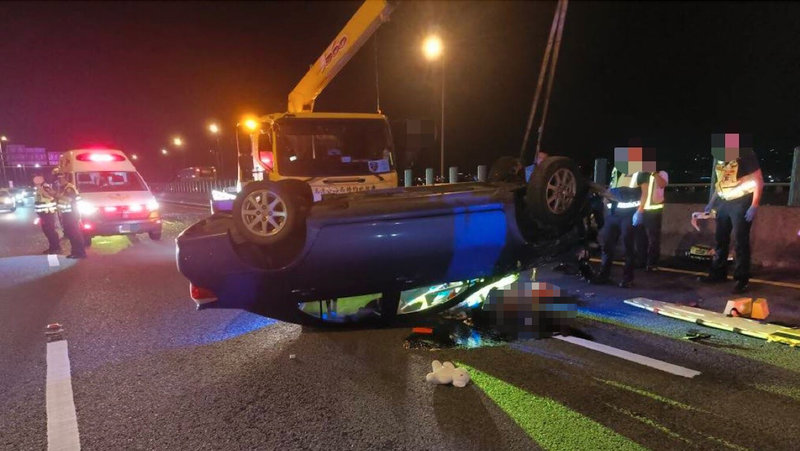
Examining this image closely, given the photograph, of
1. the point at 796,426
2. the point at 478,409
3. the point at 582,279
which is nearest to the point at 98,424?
the point at 478,409

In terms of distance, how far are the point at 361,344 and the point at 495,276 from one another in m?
1.38

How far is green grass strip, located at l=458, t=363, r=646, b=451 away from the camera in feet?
8.73

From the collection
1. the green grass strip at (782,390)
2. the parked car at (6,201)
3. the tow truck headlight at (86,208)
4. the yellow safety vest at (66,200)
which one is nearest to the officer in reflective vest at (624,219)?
the green grass strip at (782,390)

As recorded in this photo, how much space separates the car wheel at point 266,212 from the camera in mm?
3670

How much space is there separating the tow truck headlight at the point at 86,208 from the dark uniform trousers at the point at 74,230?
2.19ft

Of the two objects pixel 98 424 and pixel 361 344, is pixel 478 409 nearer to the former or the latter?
pixel 361 344

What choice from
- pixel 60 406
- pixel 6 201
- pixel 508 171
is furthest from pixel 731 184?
pixel 6 201

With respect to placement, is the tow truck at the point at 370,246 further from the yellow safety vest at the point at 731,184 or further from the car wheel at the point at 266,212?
the yellow safety vest at the point at 731,184

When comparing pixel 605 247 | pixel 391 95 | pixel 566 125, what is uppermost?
pixel 391 95

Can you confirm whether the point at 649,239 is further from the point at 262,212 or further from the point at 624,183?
the point at 262,212

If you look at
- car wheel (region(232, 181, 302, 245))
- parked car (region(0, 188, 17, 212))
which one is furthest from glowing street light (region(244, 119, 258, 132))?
parked car (region(0, 188, 17, 212))

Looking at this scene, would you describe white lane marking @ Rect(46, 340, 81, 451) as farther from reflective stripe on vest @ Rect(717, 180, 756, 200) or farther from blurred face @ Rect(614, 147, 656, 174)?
reflective stripe on vest @ Rect(717, 180, 756, 200)

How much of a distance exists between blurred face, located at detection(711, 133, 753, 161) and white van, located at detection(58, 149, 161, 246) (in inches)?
438

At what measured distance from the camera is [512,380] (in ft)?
11.4
